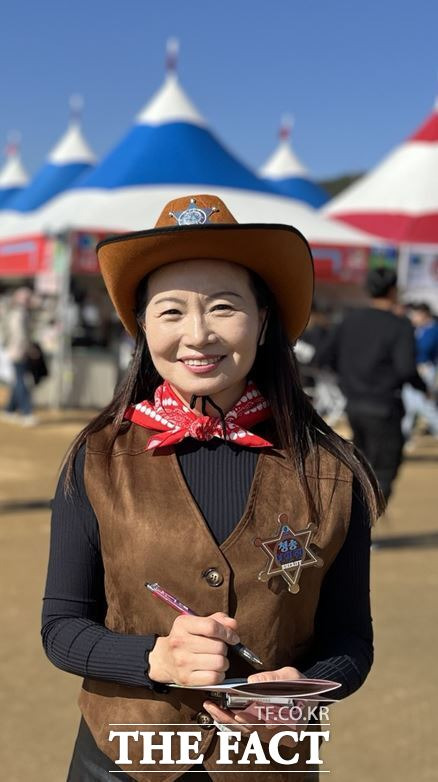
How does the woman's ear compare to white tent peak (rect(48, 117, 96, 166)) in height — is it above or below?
below

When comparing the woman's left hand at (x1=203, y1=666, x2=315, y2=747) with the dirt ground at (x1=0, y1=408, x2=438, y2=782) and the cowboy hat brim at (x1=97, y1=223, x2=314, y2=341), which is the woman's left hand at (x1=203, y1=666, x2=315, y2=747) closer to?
the cowboy hat brim at (x1=97, y1=223, x2=314, y2=341)

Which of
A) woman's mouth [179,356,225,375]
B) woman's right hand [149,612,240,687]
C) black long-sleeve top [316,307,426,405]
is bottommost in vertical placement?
woman's right hand [149,612,240,687]

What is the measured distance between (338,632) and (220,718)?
0.28 metres

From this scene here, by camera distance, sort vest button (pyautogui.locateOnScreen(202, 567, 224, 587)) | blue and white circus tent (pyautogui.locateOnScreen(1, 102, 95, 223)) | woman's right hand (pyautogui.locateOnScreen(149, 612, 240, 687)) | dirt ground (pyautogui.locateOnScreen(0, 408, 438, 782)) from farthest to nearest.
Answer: blue and white circus tent (pyautogui.locateOnScreen(1, 102, 95, 223))
dirt ground (pyautogui.locateOnScreen(0, 408, 438, 782))
vest button (pyautogui.locateOnScreen(202, 567, 224, 587))
woman's right hand (pyautogui.locateOnScreen(149, 612, 240, 687))

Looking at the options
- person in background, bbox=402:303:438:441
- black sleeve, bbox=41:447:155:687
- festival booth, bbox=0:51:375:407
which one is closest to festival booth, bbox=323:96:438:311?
festival booth, bbox=0:51:375:407

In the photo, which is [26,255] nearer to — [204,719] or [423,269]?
[423,269]

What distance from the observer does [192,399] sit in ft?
5.27

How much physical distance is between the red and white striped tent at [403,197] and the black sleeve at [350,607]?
1321cm

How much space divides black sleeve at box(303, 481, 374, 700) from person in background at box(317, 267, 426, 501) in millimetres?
3989

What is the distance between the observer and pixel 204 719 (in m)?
1.46

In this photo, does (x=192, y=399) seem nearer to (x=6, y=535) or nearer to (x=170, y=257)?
(x=170, y=257)

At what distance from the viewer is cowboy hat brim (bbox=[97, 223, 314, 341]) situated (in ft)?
4.97

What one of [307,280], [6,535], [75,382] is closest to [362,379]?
[6,535]

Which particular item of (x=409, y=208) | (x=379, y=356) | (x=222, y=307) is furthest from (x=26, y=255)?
(x=222, y=307)
